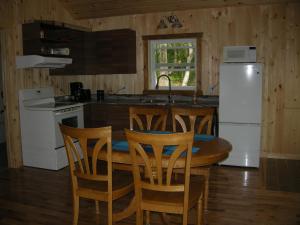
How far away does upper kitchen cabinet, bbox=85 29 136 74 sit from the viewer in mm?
5430

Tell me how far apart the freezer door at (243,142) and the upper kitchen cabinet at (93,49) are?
78.1 inches

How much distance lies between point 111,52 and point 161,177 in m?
3.64

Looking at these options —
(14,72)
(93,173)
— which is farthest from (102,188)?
(14,72)

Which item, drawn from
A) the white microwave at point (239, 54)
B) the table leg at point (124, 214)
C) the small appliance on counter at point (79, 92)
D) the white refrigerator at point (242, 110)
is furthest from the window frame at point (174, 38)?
the table leg at point (124, 214)

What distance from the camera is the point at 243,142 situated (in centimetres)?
459

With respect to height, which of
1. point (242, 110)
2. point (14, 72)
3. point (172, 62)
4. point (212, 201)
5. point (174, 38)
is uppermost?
point (174, 38)

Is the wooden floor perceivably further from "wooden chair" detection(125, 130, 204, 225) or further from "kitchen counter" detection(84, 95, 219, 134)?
"kitchen counter" detection(84, 95, 219, 134)

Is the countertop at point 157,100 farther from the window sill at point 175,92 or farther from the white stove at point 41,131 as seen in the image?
the white stove at point 41,131

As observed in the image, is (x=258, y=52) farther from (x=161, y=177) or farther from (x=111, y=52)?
(x=161, y=177)

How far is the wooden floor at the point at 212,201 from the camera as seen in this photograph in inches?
119

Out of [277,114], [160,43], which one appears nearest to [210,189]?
[277,114]

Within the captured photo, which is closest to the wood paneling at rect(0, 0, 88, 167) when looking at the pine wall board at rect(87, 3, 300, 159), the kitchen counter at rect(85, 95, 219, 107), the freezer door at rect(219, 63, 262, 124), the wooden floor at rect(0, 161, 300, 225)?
the wooden floor at rect(0, 161, 300, 225)

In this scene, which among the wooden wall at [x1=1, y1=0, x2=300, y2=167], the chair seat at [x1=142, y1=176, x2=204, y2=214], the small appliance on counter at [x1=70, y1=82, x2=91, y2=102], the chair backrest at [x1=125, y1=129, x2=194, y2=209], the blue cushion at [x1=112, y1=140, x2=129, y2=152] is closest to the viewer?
the chair backrest at [x1=125, y1=129, x2=194, y2=209]

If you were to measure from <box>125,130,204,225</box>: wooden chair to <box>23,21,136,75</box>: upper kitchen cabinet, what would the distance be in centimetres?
328
